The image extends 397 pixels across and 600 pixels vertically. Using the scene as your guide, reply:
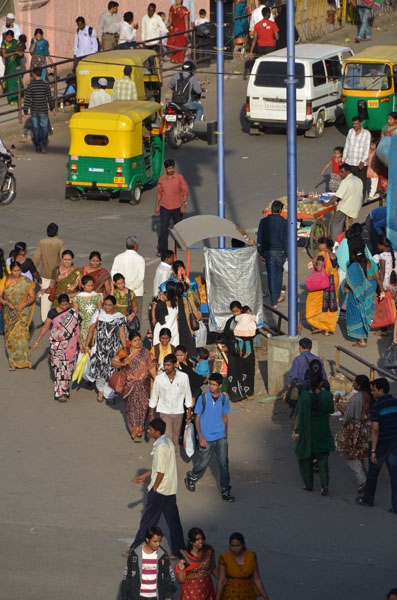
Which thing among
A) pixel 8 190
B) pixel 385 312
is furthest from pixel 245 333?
pixel 8 190

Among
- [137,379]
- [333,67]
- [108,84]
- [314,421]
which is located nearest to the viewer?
[314,421]

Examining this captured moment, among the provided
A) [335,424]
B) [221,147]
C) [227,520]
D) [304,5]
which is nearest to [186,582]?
[227,520]

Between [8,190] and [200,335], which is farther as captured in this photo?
[8,190]

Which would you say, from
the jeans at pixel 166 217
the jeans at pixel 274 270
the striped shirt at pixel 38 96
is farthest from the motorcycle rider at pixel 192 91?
the jeans at pixel 274 270

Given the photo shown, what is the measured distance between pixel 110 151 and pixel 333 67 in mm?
8085

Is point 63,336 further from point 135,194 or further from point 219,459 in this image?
point 135,194

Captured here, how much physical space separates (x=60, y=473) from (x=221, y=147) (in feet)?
23.6

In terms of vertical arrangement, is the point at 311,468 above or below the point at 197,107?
below

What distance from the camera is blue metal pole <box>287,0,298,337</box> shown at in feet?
50.7

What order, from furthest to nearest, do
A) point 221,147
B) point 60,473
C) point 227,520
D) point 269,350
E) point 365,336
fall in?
point 221,147, point 365,336, point 269,350, point 60,473, point 227,520

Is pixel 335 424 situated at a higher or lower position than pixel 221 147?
lower

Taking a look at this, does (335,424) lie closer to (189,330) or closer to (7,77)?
(189,330)

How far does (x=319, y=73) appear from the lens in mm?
29219

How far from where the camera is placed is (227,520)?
1265 cm
